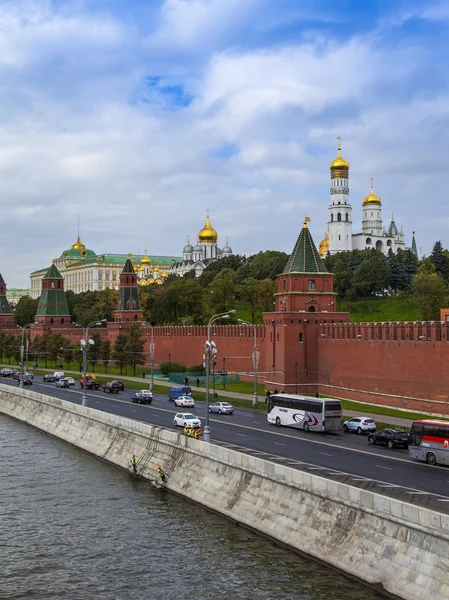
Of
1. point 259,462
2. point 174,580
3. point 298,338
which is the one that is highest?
point 298,338

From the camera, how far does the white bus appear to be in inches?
1916

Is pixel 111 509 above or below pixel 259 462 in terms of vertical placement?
below

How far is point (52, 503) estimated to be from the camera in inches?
1369

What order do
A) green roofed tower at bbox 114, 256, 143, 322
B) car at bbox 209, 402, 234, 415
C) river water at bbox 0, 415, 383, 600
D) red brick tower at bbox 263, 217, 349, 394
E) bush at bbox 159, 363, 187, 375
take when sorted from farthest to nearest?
green roofed tower at bbox 114, 256, 143, 322 < bush at bbox 159, 363, 187, 375 < red brick tower at bbox 263, 217, 349, 394 < car at bbox 209, 402, 234, 415 < river water at bbox 0, 415, 383, 600

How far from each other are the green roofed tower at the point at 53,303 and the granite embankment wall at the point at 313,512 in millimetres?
95455

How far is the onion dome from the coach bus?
127 meters

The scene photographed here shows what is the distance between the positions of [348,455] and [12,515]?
15.4m

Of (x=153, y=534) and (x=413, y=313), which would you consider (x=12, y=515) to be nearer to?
(x=153, y=534)

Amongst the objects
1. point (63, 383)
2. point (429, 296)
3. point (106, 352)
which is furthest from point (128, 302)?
point (429, 296)

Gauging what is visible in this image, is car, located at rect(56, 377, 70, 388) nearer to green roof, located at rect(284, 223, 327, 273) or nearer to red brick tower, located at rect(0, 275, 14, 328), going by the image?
green roof, located at rect(284, 223, 327, 273)

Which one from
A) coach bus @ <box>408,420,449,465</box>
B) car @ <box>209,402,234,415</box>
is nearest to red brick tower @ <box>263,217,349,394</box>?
car @ <box>209,402,234,415</box>

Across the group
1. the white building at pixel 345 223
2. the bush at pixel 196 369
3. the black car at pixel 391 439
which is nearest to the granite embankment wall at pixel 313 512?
the black car at pixel 391 439

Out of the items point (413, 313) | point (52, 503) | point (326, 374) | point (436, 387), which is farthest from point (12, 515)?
point (413, 313)

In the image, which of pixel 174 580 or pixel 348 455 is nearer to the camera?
pixel 174 580
